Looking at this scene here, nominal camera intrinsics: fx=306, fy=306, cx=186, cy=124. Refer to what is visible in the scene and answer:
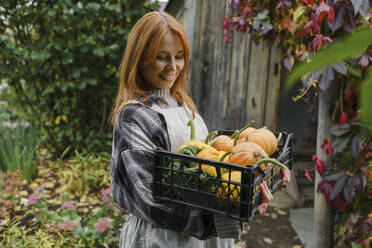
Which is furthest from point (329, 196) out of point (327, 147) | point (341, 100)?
point (341, 100)

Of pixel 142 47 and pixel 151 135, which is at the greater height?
pixel 142 47

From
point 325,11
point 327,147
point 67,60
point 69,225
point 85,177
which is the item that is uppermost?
point 325,11

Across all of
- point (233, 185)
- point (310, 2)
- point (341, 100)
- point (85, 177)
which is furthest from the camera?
point (85, 177)

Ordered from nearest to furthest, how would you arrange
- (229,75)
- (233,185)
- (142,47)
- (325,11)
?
(233,185)
(142,47)
(325,11)
(229,75)

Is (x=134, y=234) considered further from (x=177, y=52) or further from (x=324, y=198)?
(x=324, y=198)

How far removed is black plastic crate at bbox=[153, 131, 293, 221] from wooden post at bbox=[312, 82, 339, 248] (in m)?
1.12

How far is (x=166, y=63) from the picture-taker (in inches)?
47.3

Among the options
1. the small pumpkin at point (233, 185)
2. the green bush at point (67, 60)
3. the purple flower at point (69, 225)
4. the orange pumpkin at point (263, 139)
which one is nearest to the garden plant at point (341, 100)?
the orange pumpkin at point (263, 139)

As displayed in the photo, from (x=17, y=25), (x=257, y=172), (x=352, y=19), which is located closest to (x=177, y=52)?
(x=257, y=172)

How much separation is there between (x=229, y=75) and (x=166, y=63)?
7.72 ft

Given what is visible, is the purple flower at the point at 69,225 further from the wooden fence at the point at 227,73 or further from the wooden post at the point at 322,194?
the wooden fence at the point at 227,73

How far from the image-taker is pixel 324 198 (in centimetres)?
204

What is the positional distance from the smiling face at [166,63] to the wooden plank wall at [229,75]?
204 cm

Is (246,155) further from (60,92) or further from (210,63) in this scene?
(60,92)
